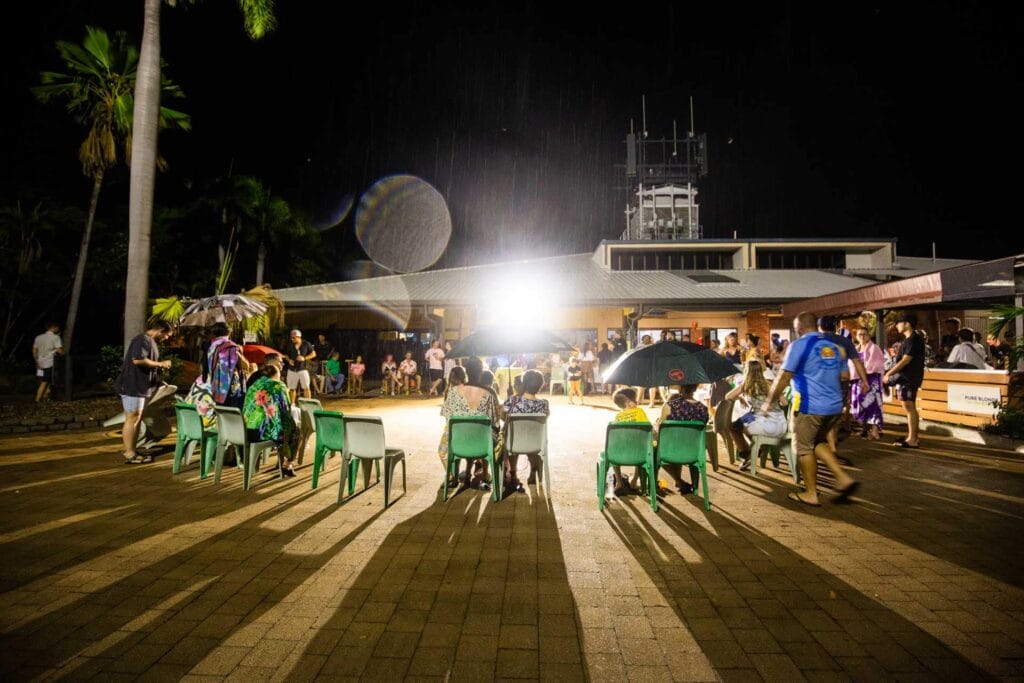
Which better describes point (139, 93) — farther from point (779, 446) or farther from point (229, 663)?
point (779, 446)

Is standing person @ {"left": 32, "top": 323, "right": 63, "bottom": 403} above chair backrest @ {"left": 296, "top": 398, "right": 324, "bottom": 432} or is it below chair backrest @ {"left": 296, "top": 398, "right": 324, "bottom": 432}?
above

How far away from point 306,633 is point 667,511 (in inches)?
127

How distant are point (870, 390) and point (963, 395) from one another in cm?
212

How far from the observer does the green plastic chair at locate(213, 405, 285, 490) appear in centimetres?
541

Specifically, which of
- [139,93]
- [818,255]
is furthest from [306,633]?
[818,255]

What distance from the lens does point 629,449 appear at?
15.9ft

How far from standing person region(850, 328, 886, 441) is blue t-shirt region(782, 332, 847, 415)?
4.18 m

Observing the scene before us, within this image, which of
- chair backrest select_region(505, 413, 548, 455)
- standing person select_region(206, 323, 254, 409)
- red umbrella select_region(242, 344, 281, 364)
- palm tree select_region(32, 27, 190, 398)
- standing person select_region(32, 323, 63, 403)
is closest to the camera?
chair backrest select_region(505, 413, 548, 455)

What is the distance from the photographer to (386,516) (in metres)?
4.66

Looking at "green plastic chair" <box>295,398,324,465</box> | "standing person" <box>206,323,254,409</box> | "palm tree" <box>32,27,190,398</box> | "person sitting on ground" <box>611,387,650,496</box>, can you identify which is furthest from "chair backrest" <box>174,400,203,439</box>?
"palm tree" <box>32,27,190,398</box>

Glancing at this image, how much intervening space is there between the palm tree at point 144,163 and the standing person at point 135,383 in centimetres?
383

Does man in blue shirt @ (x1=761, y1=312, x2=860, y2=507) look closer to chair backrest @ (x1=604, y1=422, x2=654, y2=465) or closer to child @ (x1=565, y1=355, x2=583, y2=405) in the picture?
chair backrest @ (x1=604, y1=422, x2=654, y2=465)

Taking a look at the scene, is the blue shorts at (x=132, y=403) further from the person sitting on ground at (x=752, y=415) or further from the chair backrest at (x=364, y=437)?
the person sitting on ground at (x=752, y=415)

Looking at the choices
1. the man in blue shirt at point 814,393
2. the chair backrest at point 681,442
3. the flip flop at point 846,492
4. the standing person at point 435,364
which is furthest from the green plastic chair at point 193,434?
the standing person at point 435,364
